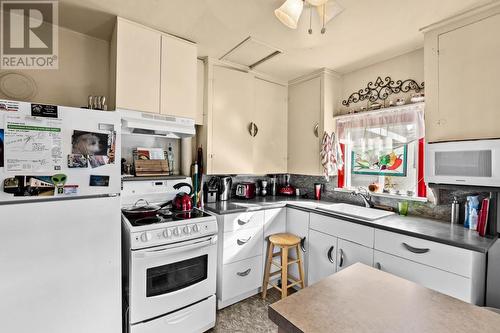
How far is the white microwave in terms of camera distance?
1.49m

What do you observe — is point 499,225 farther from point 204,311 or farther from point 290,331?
point 204,311

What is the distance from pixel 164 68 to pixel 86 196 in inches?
47.6

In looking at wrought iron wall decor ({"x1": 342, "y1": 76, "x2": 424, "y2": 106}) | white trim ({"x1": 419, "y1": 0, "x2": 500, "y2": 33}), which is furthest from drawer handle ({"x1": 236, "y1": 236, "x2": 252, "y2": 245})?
white trim ({"x1": 419, "y1": 0, "x2": 500, "y2": 33})

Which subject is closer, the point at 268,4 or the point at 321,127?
the point at 268,4

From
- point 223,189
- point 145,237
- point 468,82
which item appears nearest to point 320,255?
point 223,189

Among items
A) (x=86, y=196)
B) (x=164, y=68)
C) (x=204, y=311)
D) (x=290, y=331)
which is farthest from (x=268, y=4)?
(x=204, y=311)

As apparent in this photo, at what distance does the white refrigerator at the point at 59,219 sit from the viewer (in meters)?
1.21

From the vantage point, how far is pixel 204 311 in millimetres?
1818

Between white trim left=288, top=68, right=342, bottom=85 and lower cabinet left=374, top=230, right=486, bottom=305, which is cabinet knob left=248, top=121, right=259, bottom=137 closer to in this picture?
white trim left=288, top=68, right=342, bottom=85

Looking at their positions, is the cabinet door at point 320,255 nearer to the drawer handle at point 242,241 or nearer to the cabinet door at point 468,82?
the drawer handle at point 242,241

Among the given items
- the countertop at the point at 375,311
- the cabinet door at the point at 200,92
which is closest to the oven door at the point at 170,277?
the countertop at the point at 375,311

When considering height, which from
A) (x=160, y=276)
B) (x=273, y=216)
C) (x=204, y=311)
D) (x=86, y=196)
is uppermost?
(x=86, y=196)

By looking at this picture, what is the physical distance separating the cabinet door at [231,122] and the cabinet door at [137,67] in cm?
68

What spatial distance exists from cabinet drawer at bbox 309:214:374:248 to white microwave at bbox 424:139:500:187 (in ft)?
2.06
